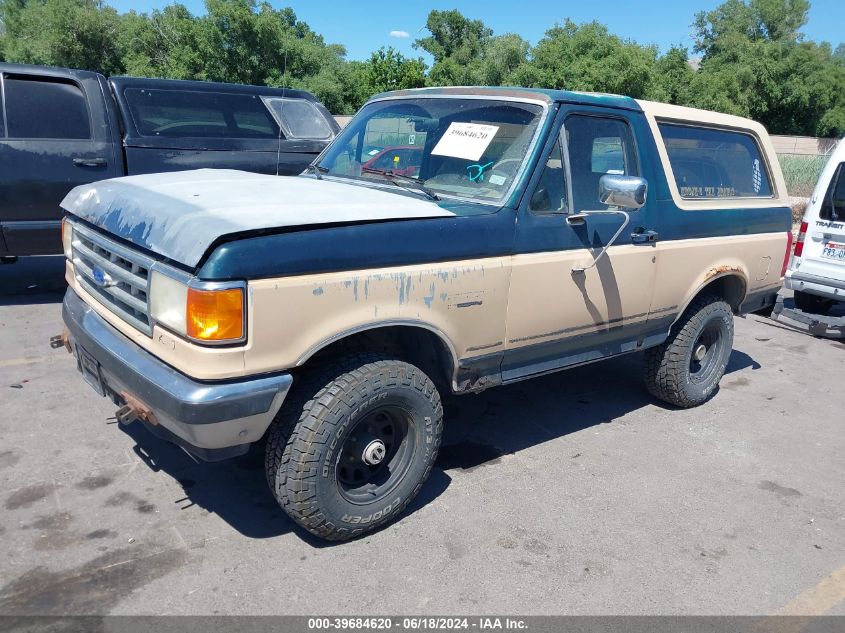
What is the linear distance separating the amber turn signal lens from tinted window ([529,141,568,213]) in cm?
169

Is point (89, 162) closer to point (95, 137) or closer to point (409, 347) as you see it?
point (95, 137)

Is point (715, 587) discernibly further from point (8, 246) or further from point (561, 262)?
point (8, 246)

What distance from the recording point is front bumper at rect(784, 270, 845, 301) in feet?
22.5

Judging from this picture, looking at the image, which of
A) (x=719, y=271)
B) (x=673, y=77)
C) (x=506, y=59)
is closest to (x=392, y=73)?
(x=506, y=59)

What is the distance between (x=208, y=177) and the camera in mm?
3705

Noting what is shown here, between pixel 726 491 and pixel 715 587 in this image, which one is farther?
pixel 726 491

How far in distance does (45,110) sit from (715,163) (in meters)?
5.83

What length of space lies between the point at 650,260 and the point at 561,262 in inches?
33.2

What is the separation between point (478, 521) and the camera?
11.3ft

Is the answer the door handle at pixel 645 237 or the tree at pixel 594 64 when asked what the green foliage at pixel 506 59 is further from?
the door handle at pixel 645 237

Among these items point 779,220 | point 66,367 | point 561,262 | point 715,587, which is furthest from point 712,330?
point 66,367

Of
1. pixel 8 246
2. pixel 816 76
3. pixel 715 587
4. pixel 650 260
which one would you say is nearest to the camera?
pixel 715 587

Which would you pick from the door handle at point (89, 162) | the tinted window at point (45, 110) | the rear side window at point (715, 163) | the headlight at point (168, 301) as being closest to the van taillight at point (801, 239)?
the rear side window at point (715, 163)

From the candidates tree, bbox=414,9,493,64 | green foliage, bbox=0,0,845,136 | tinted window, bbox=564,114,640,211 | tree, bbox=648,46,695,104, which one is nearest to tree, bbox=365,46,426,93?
green foliage, bbox=0,0,845,136
